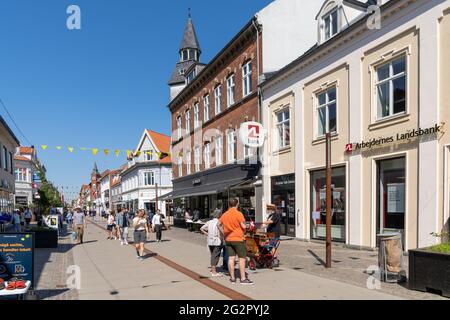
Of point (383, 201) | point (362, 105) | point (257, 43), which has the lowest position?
point (383, 201)

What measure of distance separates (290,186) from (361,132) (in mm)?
5032

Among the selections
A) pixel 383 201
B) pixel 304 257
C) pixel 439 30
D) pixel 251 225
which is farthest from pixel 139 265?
pixel 439 30

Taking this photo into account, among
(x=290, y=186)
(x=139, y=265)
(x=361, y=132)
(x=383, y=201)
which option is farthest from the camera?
(x=290, y=186)

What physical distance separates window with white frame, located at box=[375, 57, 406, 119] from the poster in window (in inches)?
85.9

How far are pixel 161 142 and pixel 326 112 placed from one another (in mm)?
42469

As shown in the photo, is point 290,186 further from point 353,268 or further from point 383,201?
point 353,268

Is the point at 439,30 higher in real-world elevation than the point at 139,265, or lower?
higher

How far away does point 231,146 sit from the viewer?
2362cm

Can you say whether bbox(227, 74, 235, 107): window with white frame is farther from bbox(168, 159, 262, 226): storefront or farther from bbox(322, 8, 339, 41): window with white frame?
bbox(322, 8, 339, 41): window with white frame

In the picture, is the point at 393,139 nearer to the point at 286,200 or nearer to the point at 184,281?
the point at 286,200

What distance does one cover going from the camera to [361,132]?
1294 cm

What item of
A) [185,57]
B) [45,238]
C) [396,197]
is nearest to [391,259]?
[396,197]

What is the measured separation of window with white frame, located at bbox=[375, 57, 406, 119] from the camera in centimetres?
1158

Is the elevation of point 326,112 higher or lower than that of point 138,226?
higher
